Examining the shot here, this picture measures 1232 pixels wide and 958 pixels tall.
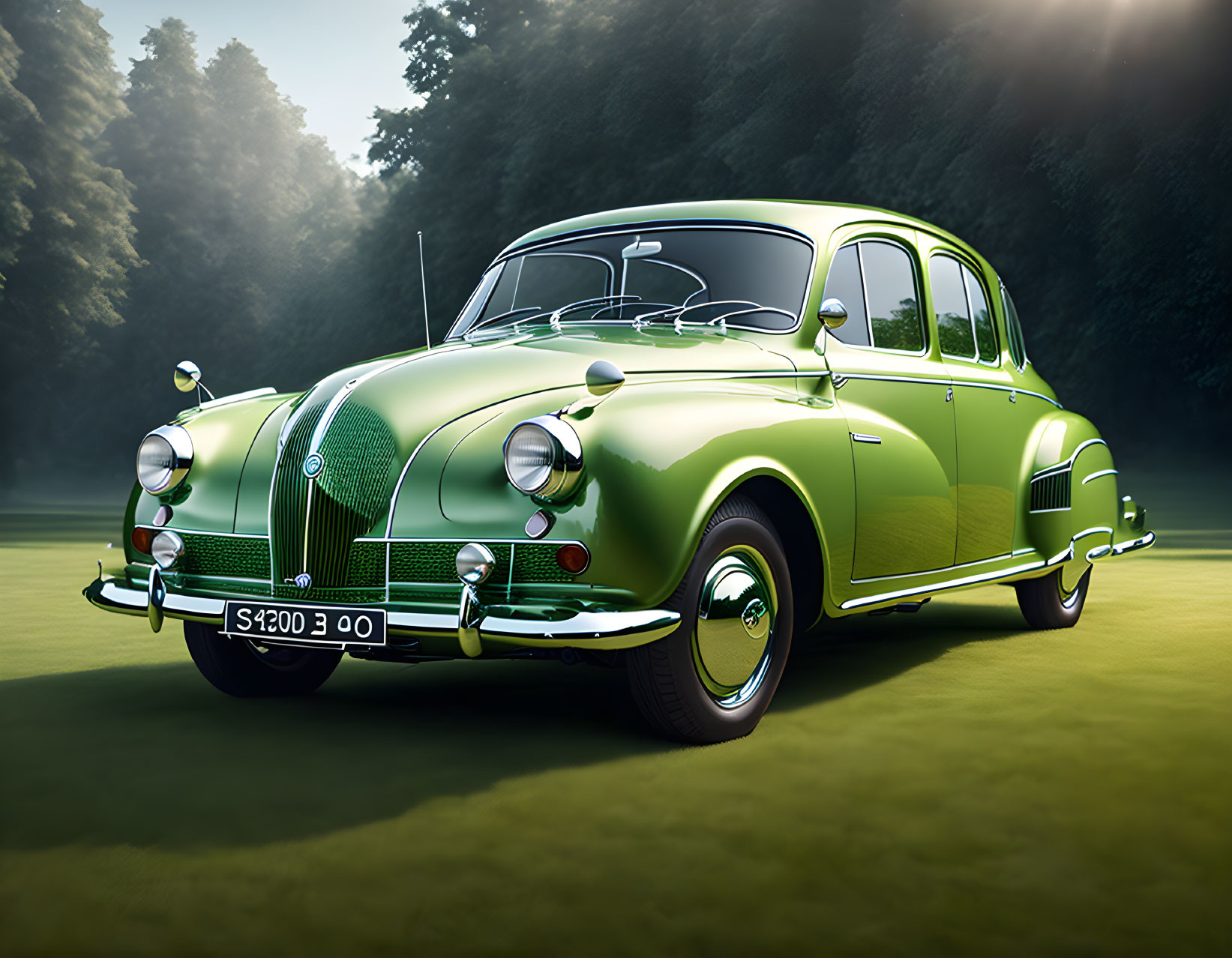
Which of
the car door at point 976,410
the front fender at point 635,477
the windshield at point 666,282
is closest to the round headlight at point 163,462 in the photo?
the front fender at point 635,477

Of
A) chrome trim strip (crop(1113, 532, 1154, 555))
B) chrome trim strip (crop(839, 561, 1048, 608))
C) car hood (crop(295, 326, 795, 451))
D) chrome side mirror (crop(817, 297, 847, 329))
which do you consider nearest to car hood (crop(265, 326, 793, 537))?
car hood (crop(295, 326, 795, 451))

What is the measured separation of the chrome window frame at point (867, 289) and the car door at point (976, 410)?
4.1 inches

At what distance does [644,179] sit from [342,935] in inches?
1078

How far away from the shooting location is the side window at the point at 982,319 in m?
6.51

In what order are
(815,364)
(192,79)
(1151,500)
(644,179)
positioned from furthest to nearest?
(192,79), (644,179), (1151,500), (815,364)

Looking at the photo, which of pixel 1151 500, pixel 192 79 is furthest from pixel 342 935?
pixel 192 79

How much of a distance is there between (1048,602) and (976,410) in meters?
1.55

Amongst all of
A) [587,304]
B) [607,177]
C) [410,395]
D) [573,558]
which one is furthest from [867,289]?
[607,177]

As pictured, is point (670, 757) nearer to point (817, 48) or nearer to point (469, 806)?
point (469, 806)

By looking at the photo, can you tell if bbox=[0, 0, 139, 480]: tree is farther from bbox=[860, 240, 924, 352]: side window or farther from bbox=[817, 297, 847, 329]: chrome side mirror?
bbox=[817, 297, 847, 329]: chrome side mirror

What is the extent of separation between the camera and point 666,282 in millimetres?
5484

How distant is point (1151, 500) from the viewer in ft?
65.8

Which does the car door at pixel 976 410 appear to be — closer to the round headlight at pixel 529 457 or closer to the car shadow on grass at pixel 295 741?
the car shadow on grass at pixel 295 741

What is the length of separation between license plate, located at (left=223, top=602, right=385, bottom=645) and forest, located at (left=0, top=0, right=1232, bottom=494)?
17.7 meters
